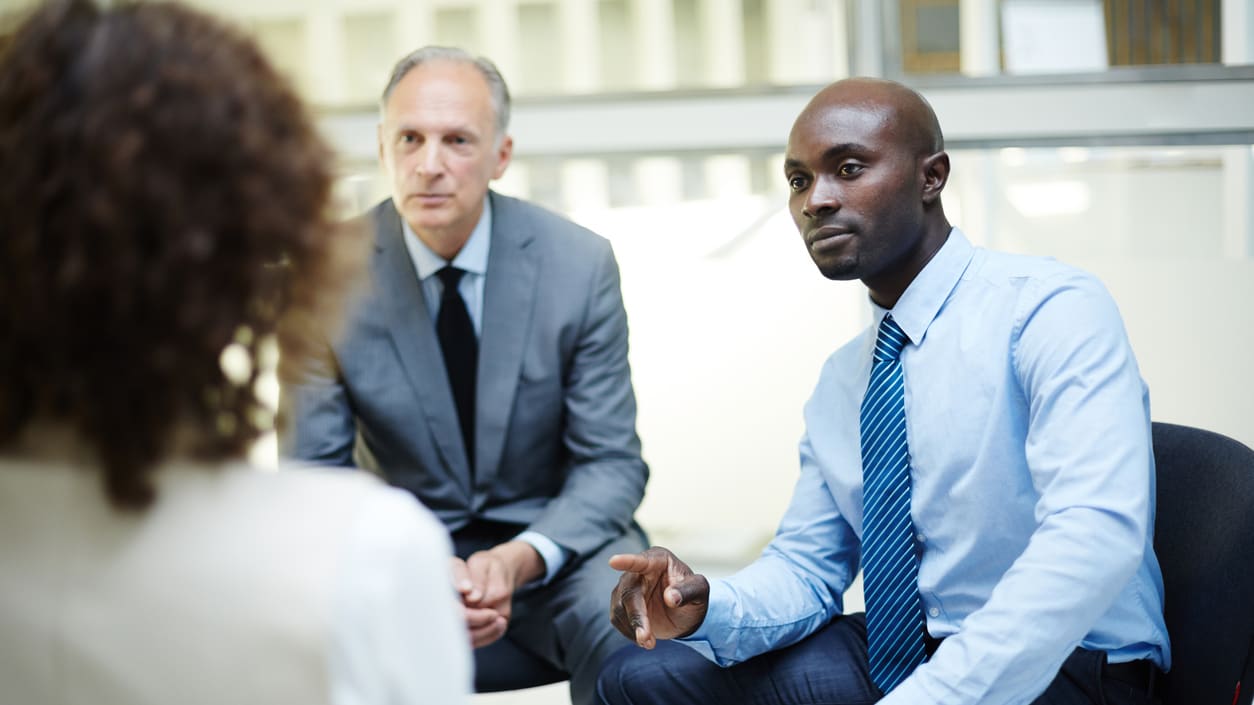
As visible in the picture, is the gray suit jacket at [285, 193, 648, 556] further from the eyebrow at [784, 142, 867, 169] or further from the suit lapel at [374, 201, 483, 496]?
the eyebrow at [784, 142, 867, 169]

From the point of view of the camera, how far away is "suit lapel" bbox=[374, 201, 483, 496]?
223 cm

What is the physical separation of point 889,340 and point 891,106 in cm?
35

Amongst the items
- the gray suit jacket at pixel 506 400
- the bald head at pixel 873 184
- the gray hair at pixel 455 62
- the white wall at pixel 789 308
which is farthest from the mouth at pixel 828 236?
the white wall at pixel 789 308

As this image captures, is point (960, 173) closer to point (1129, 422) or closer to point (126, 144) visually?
point (1129, 422)

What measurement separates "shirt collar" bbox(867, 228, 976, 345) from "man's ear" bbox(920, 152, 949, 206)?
0.08 m

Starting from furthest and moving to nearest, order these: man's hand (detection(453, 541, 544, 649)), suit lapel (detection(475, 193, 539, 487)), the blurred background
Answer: the blurred background
suit lapel (detection(475, 193, 539, 487))
man's hand (detection(453, 541, 544, 649))

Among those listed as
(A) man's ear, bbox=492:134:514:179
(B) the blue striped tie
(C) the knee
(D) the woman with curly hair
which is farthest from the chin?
(D) the woman with curly hair

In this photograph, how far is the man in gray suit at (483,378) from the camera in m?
2.21

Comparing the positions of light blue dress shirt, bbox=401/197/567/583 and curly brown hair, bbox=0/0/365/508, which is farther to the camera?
light blue dress shirt, bbox=401/197/567/583

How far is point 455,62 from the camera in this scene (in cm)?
235

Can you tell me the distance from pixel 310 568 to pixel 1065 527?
97cm

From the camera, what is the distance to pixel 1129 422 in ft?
4.79

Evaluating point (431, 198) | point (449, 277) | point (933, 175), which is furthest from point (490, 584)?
point (933, 175)

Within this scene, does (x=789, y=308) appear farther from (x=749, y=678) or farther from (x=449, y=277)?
(x=749, y=678)
